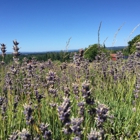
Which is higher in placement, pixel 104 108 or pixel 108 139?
pixel 104 108

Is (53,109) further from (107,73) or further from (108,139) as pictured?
(107,73)

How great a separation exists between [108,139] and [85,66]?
3580 millimetres

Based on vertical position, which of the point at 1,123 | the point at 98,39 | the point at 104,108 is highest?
the point at 98,39

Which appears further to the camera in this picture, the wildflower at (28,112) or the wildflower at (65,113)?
the wildflower at (28,112)

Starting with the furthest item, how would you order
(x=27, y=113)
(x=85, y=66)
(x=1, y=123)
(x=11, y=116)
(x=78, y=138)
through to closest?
1. (x=85, y=66)
2. (x=11, y=116)
3. (x=1, y=123)
4. (x=27, y=113)
5. (x=78, y=138)

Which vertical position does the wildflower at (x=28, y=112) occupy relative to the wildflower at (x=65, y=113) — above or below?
below

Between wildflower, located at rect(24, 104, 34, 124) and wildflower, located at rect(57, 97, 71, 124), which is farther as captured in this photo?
wildflower, located at rect(24, 104, 34, 124)

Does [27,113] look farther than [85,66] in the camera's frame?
No

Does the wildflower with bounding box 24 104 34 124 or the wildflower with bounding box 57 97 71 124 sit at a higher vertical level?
the wildflower with bounding box 57 97 71 124

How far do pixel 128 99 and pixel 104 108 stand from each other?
7.10 feet

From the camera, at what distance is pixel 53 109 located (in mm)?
2650

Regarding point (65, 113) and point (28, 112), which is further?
point (28, 112)

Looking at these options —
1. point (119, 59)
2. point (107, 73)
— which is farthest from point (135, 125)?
point (119, 59)

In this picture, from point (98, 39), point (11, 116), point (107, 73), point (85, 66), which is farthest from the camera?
point (85, 66)
